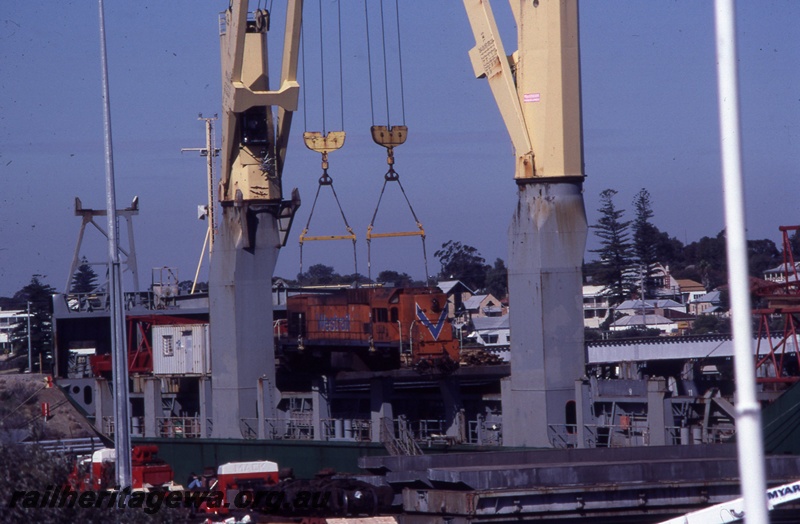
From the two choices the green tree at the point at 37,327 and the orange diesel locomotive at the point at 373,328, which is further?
the green tree at the point at 37,327

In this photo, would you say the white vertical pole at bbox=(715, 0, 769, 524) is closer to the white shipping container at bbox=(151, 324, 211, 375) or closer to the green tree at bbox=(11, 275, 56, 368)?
the white shipping container at bbox=(151, 324, 211, 375)

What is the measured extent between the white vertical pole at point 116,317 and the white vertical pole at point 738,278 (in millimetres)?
11184

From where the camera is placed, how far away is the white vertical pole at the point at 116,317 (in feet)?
49.3

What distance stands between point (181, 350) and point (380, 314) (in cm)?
819

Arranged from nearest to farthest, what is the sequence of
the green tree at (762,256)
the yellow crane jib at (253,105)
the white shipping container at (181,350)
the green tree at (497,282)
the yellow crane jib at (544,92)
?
the yellow crane jib at (544,92)
the yellow crane jib at (253,105)
the white shipping container at (181,350)
the green tree at (762,256)
the green tree at (497,282)

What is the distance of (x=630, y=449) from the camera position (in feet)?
55.3

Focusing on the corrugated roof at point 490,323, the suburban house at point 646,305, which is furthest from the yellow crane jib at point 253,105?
the suburban house at point 646,305

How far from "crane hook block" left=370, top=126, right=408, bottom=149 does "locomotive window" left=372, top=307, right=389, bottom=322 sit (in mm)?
4666

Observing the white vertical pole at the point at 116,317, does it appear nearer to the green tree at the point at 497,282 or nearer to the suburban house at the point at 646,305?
the suburban house at the point at 646,305

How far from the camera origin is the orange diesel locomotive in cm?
2786

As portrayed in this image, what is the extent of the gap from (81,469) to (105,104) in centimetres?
810

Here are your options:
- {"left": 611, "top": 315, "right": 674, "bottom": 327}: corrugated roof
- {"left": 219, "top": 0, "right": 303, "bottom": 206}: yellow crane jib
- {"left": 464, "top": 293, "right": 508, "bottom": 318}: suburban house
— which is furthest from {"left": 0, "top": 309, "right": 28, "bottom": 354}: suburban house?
{"left": 219, "top": 0, "right": 303, "bottom": 206}: yellow crane jib

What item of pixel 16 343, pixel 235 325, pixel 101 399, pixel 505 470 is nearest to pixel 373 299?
pixel 235 325

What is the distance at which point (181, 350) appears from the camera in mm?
34094
